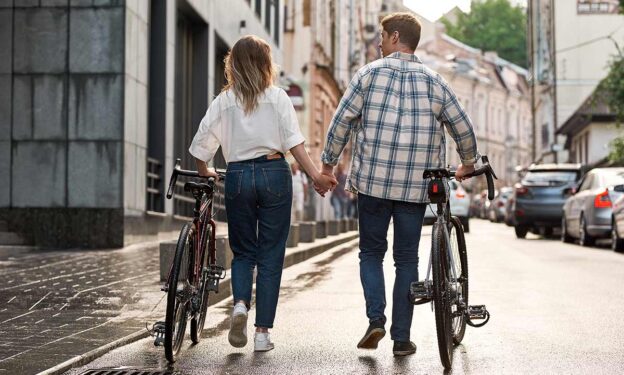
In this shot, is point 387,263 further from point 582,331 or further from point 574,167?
point 574,167

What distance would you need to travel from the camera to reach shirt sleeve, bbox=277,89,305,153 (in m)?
6.54

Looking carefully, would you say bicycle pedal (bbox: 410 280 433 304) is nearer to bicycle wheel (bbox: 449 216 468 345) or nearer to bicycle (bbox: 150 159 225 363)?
bicycle wheel (bbox: 449 216 468 345)

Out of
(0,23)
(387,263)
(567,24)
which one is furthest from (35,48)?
(567,24)

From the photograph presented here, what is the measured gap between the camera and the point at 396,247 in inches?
255

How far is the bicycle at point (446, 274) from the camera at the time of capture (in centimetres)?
593

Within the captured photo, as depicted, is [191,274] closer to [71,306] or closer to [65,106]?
[71,306]

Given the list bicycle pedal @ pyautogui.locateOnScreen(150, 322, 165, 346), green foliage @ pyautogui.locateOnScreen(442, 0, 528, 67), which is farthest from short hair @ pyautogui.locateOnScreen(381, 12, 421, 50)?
green foliage @ pyautogui.locateOnScreen(442, 0, 528, 67)

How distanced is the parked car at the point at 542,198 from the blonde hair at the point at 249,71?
18.9 metres

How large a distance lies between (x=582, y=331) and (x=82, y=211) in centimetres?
952

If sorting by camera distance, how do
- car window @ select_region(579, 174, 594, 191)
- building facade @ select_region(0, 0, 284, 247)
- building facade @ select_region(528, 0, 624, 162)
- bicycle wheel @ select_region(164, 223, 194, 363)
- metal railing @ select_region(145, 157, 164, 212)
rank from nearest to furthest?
bicycle wheel @ select_region(164, 223, 194, 363) < building facade @ select_region(0, 0, 284, 247) < metal railing @ select_region(145, 157, 164, 212) < car window @ select_region(579, 174, 594, 191) < building facade @ select_region(528, 0, 624, 162)

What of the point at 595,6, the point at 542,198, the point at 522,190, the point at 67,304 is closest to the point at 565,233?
the point at 542,198

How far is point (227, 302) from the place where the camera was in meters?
9.67

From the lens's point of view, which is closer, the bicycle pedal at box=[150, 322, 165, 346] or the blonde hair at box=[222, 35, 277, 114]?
the bicycle pedal at box=[150, 322, 165, 346]

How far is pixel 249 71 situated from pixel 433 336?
2057 millimetres
